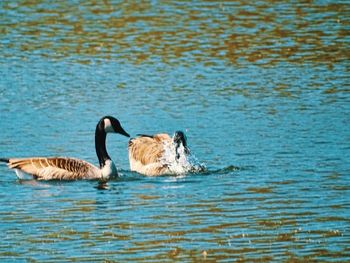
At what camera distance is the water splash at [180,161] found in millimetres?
18266

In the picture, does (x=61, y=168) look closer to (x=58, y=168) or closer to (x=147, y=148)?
(x=58, y=168)

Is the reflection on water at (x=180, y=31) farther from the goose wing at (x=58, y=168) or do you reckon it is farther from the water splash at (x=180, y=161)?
the goose wing at (x=58, y=168)

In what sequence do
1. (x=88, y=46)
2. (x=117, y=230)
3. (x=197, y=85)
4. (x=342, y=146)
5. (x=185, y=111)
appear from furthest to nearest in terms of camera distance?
1. (x=88, y=46)
2. (x=197, y=85)
3. (x=185, y=111)
4. (x=342, y=146)
5. (x=117, y=230)

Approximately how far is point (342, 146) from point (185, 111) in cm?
430

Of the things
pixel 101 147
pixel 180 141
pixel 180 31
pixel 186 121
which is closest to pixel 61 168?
pixel 101 147

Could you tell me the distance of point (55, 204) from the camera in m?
15.9

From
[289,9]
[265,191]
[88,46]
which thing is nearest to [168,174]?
[265,191]

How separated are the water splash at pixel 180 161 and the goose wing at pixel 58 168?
3.78ft

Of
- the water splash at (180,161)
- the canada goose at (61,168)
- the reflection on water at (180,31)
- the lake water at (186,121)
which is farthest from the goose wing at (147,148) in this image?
the reflection on water at (180,31)

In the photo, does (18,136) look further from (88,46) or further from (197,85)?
(88,46)

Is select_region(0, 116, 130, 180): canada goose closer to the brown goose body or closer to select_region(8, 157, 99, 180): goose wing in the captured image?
select_region(8, 157, 99, 180): goose wing

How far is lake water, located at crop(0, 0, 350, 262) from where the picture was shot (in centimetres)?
1353

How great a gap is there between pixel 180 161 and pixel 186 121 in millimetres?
3435

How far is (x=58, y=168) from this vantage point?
18125 mm
